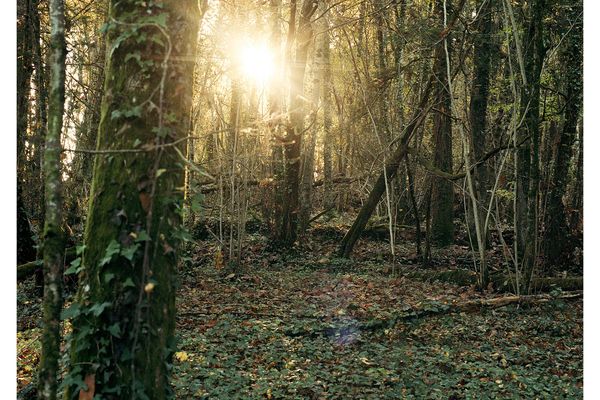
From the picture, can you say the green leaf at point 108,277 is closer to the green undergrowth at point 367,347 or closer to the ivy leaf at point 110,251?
the ivy leaf at point 110,251

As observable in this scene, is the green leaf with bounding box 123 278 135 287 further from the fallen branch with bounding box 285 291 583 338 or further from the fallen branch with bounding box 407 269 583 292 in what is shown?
the fallen branch with bounding box 407 269 583 292

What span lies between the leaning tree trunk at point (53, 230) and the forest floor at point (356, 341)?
1696 millimetres

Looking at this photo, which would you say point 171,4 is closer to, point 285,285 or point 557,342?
point 557,342

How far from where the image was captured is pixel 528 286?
7.04 metres

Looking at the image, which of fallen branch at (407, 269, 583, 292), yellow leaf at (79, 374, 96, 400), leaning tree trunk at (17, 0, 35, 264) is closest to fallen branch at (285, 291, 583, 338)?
fallen branch at (407, 269, 583, 292)

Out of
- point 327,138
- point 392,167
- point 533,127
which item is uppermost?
point 327,138

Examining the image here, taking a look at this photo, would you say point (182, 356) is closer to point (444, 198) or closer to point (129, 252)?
point (129, 252)

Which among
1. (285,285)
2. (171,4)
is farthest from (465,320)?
(171,4)

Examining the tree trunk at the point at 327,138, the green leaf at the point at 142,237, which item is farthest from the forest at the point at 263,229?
the tree trunk at the point at 327,138

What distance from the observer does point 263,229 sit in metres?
12.6

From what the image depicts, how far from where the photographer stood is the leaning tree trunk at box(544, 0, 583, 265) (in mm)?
8047

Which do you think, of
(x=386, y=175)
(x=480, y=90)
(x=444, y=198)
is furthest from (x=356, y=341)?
(x=480, y=90)

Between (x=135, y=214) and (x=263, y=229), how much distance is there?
9838 millimetres

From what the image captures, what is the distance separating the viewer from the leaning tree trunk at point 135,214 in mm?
2721
